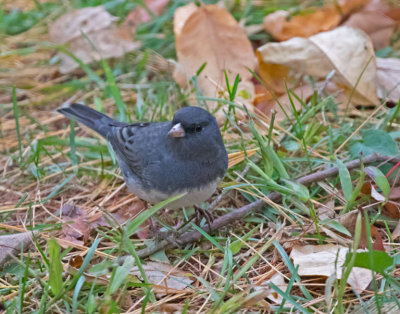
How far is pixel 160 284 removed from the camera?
203cm

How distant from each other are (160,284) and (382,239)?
95 cm

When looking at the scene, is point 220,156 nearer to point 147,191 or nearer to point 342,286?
point 147,191

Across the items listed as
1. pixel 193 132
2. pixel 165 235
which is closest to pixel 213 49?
pixel 193 132

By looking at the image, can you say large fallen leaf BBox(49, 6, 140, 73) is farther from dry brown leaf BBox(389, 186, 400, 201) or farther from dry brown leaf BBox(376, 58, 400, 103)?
dry brown leaf BBox(389, 186, 400, 201)

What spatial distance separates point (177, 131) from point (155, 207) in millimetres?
476

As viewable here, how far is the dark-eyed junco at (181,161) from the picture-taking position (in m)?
2.21

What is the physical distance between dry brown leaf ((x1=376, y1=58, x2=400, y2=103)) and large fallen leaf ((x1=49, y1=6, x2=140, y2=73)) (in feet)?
5.76

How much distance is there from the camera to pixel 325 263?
1934mm

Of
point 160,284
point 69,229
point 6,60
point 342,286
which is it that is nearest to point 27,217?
point 69,229

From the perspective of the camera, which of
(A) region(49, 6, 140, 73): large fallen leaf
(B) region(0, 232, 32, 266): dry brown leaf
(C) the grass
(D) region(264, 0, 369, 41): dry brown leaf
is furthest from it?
(A) region(49, 6, 140, 73): large fallen leaf

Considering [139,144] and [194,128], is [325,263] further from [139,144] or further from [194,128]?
[139,144]

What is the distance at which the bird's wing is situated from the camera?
2377 mm

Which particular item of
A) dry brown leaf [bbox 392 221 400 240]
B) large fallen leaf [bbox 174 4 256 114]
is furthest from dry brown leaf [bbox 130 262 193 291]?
large fallen leaf [bbox 174 4 256 114]

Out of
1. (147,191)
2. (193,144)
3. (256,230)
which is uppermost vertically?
(193,144)
